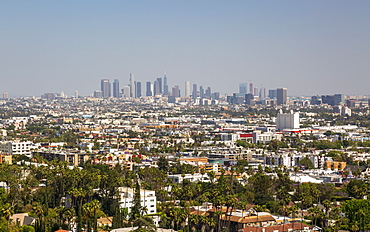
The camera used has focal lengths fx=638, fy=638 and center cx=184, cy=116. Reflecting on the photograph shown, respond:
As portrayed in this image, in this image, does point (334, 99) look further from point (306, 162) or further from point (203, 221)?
point (203, 221)

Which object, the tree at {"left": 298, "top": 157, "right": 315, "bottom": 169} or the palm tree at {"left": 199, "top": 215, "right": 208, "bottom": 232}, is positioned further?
the tree at {"left": 298, "top": 157, "right": 315, "bottom": 169}

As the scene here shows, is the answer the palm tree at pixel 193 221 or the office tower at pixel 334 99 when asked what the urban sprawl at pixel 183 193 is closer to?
the palm tree at pixel 193 221

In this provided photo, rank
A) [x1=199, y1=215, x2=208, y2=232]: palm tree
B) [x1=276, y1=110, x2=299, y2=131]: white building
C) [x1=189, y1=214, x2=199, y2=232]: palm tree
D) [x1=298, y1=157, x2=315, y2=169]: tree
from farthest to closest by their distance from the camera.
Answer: [x1=276, y1=110, x2=299, y2=131]: white building
[x1=298, y1=157, x2=315, y2=169]: tree
[x1=199, y1=215, x2=208, y2=232]: palm tree
[x1=189, y1=214, x2=199, y2=232]: palm tree

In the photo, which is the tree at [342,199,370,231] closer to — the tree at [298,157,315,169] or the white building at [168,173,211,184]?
the white building at [168,173,211,184]

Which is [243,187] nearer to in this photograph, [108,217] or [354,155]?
[108,217]

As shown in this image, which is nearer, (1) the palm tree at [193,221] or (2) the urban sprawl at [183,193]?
(1) the palm tree at [193,221]

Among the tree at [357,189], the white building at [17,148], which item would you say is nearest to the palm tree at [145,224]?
the tree at [357,189]

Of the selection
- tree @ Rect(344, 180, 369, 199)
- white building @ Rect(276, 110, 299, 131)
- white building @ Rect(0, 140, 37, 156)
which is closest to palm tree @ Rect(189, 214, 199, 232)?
tree @ Rect(344, 180, 369, 199)

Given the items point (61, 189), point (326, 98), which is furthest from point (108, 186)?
point (326, 98)

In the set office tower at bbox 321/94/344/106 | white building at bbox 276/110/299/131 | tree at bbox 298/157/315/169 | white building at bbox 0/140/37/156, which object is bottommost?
tree at bbox 298/157/315/169

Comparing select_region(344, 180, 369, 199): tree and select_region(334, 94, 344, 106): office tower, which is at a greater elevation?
select_region(334, 94, 344, 106): office tower

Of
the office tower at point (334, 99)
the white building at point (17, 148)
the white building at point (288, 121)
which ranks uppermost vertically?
the office tower at point (334, 99)

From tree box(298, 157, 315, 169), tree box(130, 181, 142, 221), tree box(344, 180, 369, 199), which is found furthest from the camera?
tree box(298, 157, 315, 169)
